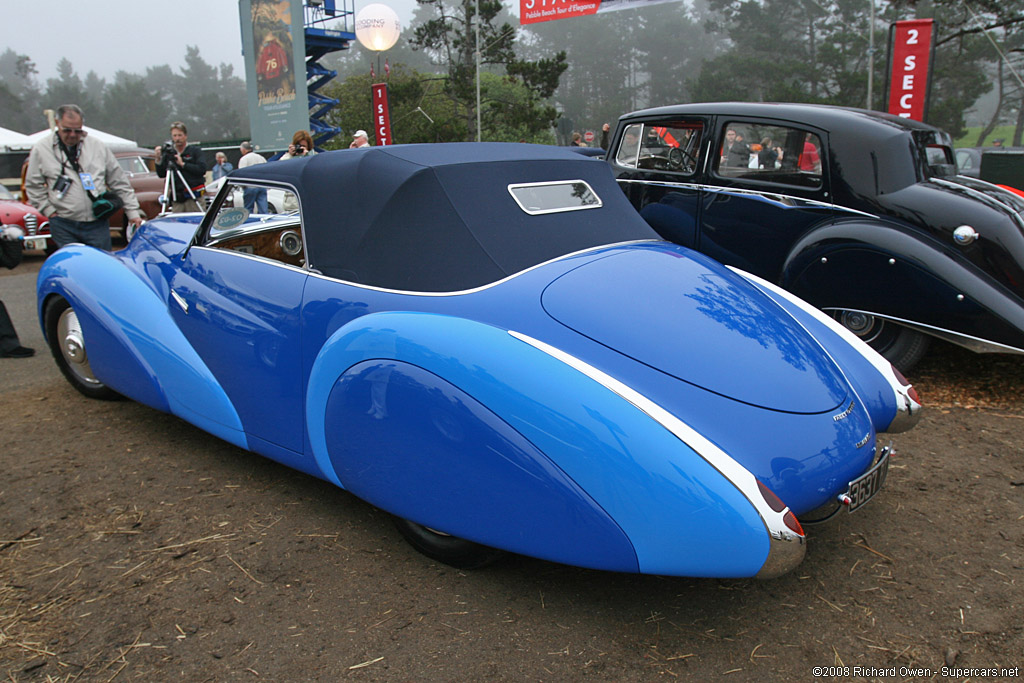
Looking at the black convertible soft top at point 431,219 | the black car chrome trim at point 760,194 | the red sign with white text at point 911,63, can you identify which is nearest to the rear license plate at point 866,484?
the black convertible soft top at point 431,219

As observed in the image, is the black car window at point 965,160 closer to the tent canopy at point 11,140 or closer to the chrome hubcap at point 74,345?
the chrome hubcap at point 74,345

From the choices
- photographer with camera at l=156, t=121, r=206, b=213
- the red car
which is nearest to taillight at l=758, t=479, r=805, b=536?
photographer with camera at l=156, t=121, r=206, b=213

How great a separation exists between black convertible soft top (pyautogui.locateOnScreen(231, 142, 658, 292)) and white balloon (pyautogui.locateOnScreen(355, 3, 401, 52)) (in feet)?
67.6

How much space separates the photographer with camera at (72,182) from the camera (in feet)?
16.8

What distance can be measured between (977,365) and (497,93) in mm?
42337

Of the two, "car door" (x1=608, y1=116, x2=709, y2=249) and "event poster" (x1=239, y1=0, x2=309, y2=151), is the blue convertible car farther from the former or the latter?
"event poster" (x1=239, y1=0, x2=309, y2=151)

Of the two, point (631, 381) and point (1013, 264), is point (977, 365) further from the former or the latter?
point (631, 381)

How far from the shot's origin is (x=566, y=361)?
212cm

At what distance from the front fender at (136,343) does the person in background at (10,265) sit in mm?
1317

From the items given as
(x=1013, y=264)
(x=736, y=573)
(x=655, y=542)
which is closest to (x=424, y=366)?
(x=655, y=542)

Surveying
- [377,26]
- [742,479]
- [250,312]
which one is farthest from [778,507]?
[377,26]

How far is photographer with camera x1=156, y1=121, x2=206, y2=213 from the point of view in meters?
9.55

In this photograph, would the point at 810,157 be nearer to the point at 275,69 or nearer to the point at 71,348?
the point at 71,348

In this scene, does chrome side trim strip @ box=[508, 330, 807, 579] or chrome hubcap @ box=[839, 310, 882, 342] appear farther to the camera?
chrome hubcap @ box=[839, 310, 882, 342]
